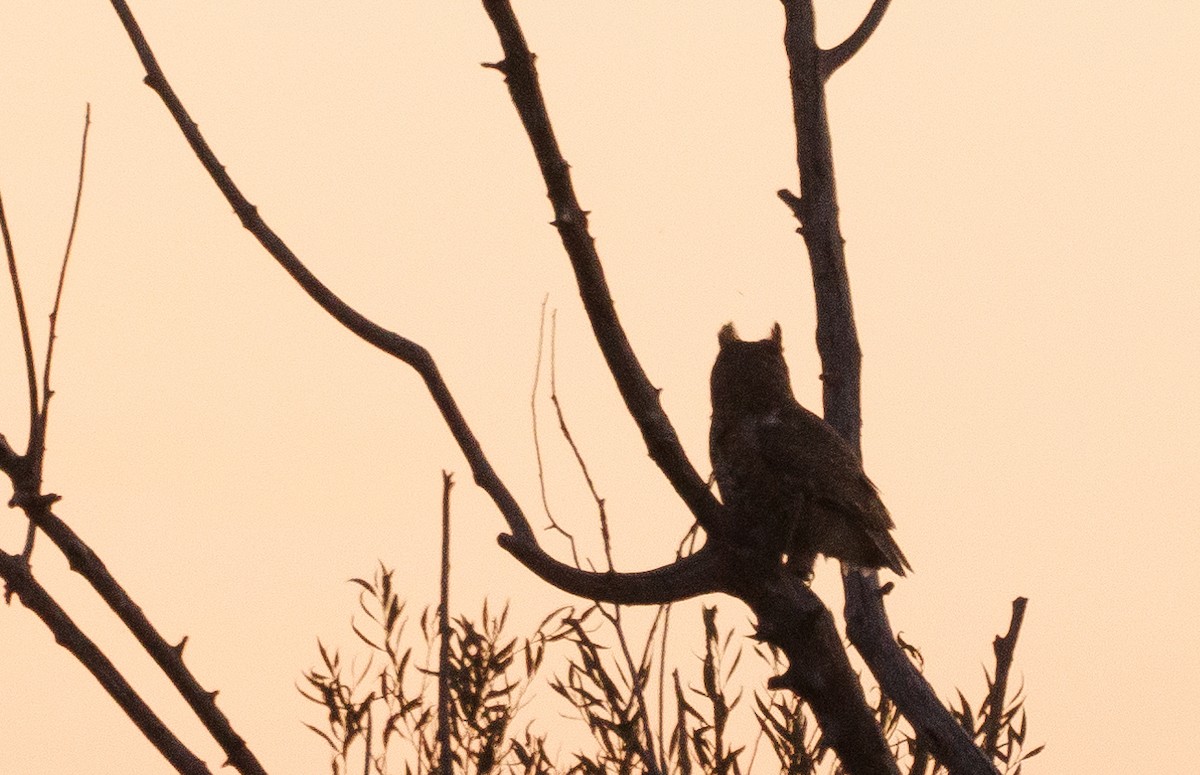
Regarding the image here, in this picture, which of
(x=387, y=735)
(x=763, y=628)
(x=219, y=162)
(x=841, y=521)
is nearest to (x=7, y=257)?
(x=219, y=162)

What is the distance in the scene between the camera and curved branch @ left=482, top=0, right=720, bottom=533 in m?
1.70

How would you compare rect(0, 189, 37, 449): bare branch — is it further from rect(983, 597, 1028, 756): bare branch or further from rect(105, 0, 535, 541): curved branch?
rect(983, 597, 1028, 756): bare branch

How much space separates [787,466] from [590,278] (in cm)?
251

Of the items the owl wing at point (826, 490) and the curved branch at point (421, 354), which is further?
the owl wing at point (826, 490)

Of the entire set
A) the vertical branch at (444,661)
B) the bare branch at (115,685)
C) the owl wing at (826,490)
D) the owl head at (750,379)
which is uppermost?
the owl head at (750,379)

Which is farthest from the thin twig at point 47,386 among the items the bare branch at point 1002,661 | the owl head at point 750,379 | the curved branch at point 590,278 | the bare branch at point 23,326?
the owl head at point 750,379

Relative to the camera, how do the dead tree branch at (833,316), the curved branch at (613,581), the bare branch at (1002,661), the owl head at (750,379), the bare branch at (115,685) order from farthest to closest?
1. the owl head at (750,379)
2. the dead tree branch at (833,316)
3. the bare branch at (1002,661)
4. the curved branch at (613,581)
5. the bare branch at (115,685)

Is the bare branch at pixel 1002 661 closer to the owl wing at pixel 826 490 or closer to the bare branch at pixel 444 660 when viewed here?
the owl wing at pixel 826 490

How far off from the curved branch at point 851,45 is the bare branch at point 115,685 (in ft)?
10.2

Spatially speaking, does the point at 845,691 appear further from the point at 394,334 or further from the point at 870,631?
the point at 870,631

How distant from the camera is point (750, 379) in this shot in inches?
185

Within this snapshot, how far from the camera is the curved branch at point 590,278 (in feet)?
5.56

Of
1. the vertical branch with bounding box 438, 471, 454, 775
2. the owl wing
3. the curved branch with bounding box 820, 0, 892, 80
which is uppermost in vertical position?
the curved branch with bounding box 820, 0, 892, 80

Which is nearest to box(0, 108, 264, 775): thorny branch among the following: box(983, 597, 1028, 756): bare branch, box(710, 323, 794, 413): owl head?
box(983, 597, 1028, 756): bare branch
